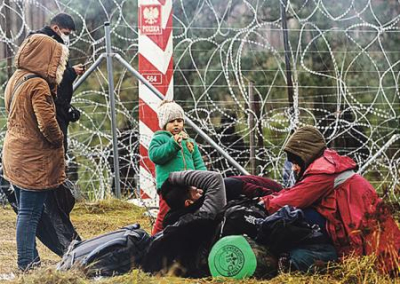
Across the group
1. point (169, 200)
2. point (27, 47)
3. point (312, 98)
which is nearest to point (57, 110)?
point (27, 47)

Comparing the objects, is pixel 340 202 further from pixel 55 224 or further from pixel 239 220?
pixel 55 224

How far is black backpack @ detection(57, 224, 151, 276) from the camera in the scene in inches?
219

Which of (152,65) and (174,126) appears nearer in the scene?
(174,126)

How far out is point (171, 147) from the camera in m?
6.61

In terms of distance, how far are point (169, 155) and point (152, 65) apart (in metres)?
2.46

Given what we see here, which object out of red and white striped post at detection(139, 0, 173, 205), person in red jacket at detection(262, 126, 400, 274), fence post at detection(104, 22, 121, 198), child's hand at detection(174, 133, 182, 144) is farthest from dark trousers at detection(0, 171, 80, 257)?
red and white striped post at detection(139, 0, 173, 205)

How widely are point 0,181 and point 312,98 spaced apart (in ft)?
13.7

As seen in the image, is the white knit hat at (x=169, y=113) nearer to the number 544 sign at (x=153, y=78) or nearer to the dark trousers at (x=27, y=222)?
the dark trousers at (x=27, y=222)

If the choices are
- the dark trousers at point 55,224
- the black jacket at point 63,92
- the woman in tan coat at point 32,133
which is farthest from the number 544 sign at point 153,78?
the woman in tan coat at point 32,133

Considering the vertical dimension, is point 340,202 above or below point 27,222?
above

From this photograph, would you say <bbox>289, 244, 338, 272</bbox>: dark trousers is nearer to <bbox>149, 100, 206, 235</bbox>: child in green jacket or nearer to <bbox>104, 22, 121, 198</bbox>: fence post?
<bbox>149, 100, 206, 235</bbox>: child in green jacket

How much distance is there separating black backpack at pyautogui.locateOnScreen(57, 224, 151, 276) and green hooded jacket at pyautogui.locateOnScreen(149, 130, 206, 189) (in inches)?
35.4

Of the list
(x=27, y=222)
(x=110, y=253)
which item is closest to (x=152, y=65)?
(x=27, y=222)

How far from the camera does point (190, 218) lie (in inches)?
223
